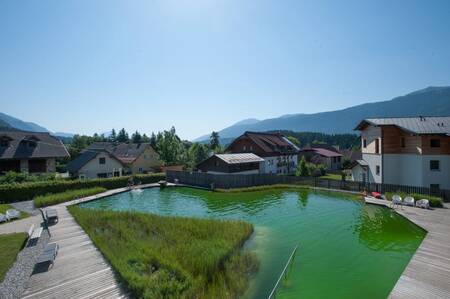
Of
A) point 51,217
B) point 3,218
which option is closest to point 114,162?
point 3,218

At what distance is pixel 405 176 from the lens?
2755 cm

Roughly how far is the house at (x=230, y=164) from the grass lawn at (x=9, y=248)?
25096 mm

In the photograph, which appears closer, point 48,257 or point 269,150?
point 48,257

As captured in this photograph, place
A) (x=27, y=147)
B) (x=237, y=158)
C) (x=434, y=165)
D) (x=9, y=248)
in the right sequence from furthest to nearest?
(x=237, y=158), (x=27, y=147), (x=434, y=165), (x=9, y=248)

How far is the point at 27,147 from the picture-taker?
38.9 meters

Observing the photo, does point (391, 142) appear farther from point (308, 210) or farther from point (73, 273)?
point (73, 273)

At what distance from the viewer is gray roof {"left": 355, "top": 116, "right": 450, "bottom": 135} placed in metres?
25.7

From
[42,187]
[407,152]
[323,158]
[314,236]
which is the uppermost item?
[407,152]

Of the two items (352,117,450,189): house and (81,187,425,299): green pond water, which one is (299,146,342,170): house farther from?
(81,187,425,299): green pond water

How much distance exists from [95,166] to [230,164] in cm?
2090

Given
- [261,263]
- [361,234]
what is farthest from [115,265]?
[361,234]

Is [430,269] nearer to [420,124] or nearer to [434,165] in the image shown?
[434,165]

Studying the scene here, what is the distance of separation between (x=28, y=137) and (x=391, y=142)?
47.2 m

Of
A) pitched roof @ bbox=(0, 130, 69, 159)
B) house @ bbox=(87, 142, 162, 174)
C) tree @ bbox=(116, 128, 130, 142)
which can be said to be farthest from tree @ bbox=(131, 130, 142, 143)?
pitched roof @ bbox=(0, 130, 69, 159)
